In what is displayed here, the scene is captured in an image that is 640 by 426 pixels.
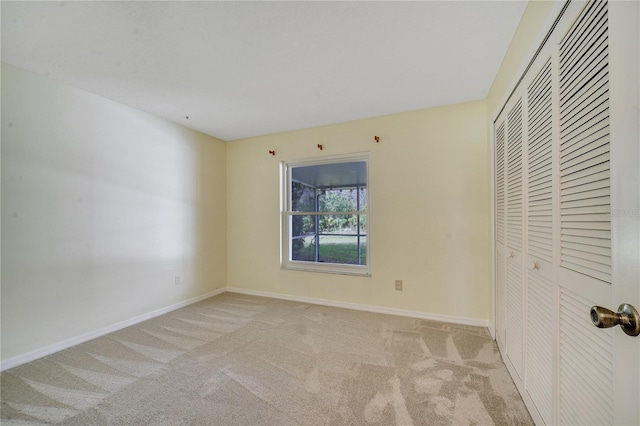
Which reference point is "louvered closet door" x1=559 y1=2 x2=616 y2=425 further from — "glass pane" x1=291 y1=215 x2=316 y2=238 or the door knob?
"glass pane" x1=291 y1=215 x2=316 y2=238

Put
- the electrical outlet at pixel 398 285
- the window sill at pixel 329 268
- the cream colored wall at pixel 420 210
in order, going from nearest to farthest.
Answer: the cream colored wall at pixel 420 210, the electrical outlet at pixel 398 285, the window sill at pixel 329 268

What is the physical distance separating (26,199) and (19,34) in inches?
49.0

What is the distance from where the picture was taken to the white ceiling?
1.59 meters

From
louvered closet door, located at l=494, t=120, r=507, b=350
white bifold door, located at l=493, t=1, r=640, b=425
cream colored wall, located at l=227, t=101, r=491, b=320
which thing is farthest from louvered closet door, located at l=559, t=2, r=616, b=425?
cream colored wall, located at l=227, t=101, r=491, b=320

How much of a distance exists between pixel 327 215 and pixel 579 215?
2.88 metres

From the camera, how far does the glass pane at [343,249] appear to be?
11.5ft

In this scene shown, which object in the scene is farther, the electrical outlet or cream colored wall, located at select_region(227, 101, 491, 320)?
the electrical outlet

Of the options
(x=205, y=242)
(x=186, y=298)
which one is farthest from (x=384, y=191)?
(x=186, y=298)

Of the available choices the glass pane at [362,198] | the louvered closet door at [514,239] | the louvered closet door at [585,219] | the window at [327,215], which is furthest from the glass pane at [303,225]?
the louvered closet door at [585,219]

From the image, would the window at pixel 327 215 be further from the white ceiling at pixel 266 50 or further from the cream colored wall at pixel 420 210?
the white ceiling at pixel 266 50

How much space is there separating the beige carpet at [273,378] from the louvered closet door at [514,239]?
0.91ft

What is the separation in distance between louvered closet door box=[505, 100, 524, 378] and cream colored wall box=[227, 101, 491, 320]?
32.3 inches

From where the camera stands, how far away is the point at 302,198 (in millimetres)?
3883

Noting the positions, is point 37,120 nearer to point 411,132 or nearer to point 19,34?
point 19,34
